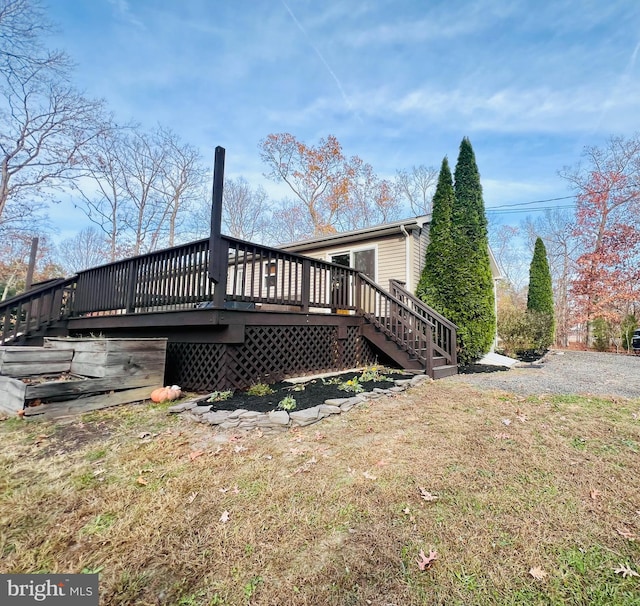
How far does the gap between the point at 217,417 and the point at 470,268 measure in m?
7.21

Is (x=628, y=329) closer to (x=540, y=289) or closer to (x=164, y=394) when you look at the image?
(x=540, y=289)

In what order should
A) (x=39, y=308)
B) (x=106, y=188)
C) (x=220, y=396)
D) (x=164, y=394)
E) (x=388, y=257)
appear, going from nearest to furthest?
1. (x=220, y=396)
2. (x=164, y=394)
3. (x=39, y=308)
4. (x=388, y=257)
5. (x=106, y=188)

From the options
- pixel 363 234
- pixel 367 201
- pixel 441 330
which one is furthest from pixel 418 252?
pixel 367 201

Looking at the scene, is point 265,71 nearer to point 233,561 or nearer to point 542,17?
point 542,17

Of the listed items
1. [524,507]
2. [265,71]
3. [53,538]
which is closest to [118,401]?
[53,538]

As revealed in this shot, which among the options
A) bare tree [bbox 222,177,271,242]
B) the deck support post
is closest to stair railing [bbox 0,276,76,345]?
the deck support post

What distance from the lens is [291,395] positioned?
4422 millimetres

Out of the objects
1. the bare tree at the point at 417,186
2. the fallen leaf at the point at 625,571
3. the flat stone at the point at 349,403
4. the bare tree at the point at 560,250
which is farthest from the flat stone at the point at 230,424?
the bare tree at the point at 417,186

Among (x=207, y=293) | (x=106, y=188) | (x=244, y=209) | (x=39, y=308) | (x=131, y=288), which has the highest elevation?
(x=244, y=209)

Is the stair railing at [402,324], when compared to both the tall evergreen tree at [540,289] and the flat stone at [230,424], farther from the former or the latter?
the tall evergreen tree at [540,289]

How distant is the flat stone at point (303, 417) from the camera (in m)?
3.51

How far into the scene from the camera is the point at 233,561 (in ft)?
5.15

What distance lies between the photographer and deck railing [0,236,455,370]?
4863 millimetres

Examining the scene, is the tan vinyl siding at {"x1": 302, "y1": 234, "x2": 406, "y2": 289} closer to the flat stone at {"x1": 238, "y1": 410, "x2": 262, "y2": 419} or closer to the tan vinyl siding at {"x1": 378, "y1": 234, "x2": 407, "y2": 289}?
the tan vinyl siding at {"x1": 378, "y1": 234, "x2": 407, "y2": 289}
